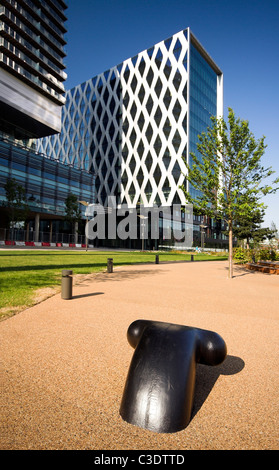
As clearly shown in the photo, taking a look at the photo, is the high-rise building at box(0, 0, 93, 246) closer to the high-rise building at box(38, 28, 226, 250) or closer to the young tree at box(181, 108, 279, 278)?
the high-rise building at box(38, 28, 226, 250)

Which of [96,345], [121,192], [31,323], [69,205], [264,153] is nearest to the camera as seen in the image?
[96,345]

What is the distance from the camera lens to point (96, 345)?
440cm

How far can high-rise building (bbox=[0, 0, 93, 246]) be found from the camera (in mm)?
46875

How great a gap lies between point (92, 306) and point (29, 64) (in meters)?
60.4

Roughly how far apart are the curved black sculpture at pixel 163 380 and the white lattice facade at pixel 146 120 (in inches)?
2127

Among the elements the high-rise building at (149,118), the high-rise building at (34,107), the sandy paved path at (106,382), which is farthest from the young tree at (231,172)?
the high-rise building at (149,118)

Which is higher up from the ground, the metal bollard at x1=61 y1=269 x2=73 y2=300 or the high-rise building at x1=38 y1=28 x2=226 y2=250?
the high-rise building at x1=38 y1=28 x2=226 y2=250

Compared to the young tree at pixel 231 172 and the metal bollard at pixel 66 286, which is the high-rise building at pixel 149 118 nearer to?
the young tree at pixel 231 172

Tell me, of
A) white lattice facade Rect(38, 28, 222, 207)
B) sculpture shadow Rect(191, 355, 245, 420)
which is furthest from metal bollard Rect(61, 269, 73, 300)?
white lattice facade Rect(38, 28, 222, 207)

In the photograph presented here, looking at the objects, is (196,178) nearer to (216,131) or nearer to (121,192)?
(216,131)

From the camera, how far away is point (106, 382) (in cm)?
326

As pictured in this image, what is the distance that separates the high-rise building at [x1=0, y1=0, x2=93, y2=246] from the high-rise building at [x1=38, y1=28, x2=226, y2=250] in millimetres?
10562

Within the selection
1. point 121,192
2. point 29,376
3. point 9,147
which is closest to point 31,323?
point 29,376

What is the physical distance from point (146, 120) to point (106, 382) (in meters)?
64.3
